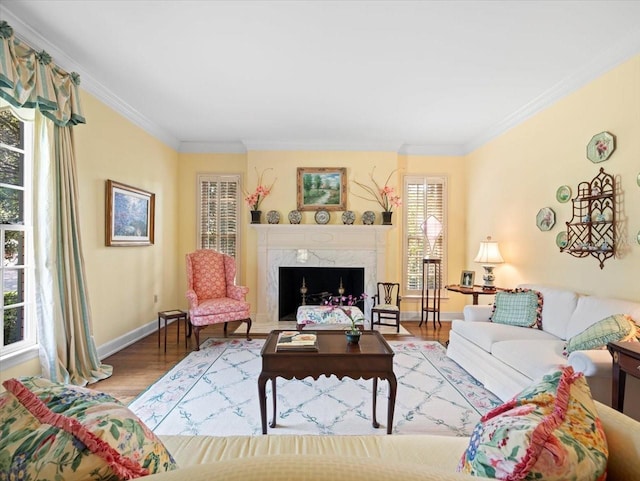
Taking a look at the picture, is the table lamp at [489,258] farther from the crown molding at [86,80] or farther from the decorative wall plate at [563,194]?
the crown molding at [86,80]

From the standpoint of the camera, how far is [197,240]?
5934 millimetres

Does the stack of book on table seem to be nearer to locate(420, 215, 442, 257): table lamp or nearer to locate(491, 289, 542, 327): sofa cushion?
locate(491, 289, 542, 327): sofa cushion

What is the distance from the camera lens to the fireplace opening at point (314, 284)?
5719 millimetres

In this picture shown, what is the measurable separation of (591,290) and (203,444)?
3528 millimetres

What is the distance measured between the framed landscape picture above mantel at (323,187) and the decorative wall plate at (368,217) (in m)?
0.36

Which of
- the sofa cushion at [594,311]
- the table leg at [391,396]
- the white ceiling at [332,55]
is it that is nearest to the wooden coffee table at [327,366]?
the table leg at [391,396]

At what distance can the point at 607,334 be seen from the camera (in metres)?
2.37

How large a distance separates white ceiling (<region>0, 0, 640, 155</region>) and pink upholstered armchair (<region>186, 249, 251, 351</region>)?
78.2 inches

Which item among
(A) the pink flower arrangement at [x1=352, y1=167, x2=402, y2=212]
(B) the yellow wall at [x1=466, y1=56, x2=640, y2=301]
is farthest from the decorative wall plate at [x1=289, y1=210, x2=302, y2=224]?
(B) the yellow wall at [x1=466, y1=56, x2=640, y2=301]

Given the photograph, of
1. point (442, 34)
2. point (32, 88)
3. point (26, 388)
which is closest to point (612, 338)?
point (442, 34)

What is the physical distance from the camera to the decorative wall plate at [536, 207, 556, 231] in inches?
148

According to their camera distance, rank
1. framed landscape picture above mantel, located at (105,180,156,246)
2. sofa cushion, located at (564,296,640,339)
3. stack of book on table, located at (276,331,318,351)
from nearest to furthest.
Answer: stack of book on table, located at (276,331,318,351) → sofa cushion, located at (564,296,640,339) → framed landscape picture above mantel, located at (105,180,156,246)

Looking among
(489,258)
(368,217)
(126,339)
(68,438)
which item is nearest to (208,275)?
(126,339)

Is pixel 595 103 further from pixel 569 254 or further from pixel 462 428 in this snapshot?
pixel 462 428
